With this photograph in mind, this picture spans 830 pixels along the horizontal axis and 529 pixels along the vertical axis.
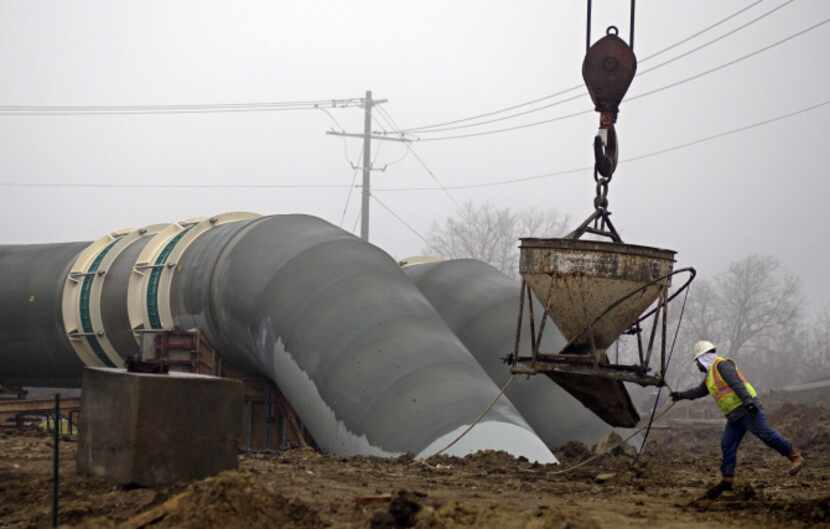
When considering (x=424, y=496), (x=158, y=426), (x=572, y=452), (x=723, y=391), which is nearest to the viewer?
(x=424, y=496)

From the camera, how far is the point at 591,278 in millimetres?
10828

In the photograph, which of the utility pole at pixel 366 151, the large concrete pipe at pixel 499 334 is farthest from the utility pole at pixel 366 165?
the large concrete pipe at pixel 499 334

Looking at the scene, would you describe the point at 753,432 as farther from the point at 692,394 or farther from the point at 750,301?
the point at 750,301

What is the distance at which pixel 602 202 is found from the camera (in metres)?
11.0

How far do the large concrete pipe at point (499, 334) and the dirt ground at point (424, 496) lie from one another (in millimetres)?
2290

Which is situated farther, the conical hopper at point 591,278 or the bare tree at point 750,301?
the bare tree at point 750,301

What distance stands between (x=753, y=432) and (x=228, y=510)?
481 centimetres

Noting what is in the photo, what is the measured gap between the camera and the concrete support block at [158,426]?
8891 millimetres

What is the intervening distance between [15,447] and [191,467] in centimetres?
556

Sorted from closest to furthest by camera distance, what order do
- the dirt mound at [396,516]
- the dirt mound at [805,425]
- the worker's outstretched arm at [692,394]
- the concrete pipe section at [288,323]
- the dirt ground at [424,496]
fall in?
the dirt mound at [396,516]
the dirt ground at [424,496]
the worker's outstretched arm at [692,394]
the concrete pipe section at [288,323]
the dirt mound at [805,425]

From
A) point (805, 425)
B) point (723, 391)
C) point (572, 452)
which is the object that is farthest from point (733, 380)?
point (805, 425)

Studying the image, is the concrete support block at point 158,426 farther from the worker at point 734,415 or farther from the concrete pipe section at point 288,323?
the worker at point 734,415

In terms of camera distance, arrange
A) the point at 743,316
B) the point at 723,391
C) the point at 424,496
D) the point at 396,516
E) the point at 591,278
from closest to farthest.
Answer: the point at 396,516
the point at 424,496
the point at 723,391
the point at 591,278
the point at 743,316

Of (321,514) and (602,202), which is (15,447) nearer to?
(321,514)
